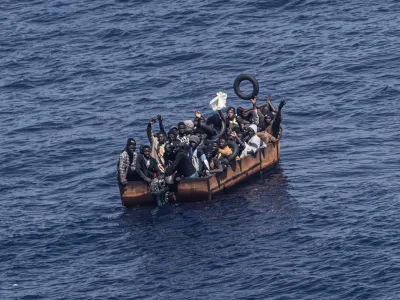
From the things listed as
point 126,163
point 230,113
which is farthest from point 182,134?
point 126,163

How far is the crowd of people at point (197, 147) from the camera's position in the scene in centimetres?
4631

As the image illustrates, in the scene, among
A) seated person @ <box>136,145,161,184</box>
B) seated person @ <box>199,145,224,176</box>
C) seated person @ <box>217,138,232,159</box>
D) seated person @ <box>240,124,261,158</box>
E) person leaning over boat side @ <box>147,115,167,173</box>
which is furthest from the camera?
seated person @ <box>240,124,261,158</box>

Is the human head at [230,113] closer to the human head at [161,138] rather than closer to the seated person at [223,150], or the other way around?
the seated person at [223,150]

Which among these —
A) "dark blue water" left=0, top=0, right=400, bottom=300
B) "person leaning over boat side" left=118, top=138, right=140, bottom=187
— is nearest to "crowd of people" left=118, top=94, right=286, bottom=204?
"person leaning over boat side" left=118, top=138, right=140, bottom=187

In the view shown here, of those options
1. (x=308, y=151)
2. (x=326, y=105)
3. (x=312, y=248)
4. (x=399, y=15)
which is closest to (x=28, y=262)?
(x=312, y=248)

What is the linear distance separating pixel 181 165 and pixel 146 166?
145 centimetres

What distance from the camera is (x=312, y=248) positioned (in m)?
41.7

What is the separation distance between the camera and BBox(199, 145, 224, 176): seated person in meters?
47.1

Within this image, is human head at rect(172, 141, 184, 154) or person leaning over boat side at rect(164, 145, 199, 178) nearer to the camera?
person leaning over boat side at rect(164, 145, 199, 178)

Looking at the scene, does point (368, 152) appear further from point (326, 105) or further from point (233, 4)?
point (233, 4)

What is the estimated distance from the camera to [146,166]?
46.6 m

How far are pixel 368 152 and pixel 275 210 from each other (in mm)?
7899

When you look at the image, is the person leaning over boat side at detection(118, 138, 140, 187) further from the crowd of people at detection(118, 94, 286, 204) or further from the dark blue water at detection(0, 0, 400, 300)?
the dark blue water at detection(0, 0, 400, 300)

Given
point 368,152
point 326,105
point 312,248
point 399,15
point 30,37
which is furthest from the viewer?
point 30,37
